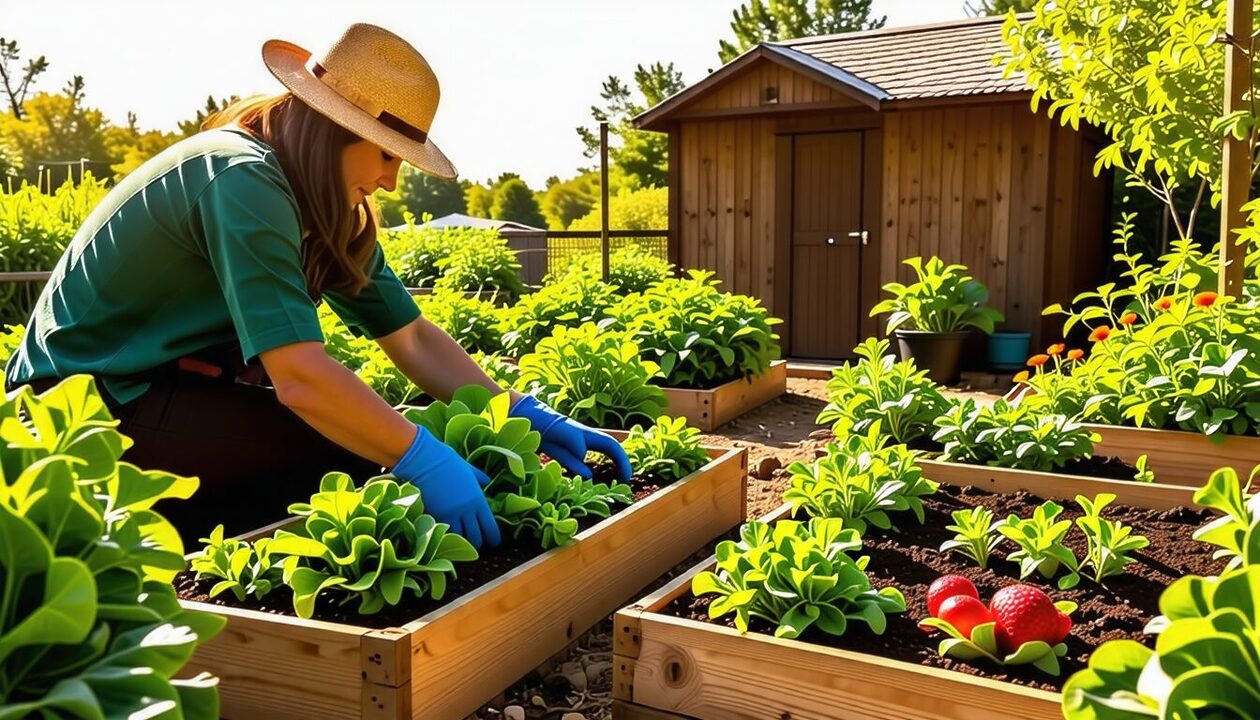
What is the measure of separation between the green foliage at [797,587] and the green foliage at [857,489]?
1.99ft

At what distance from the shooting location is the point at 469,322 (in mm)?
6520

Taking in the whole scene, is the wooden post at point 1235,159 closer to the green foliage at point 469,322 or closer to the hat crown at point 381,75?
the hat crown at point 381,75

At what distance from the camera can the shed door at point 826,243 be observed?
342 inches

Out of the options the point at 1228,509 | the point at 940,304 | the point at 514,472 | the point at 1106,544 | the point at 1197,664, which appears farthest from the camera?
the point at 940,304

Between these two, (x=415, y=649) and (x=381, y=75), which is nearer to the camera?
(x=415, y=649)

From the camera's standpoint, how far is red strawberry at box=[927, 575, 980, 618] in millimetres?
2150

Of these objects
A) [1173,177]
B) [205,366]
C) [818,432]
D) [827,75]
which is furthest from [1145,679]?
[827,75]

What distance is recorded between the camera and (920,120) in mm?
8250

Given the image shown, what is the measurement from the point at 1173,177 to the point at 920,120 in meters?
3.09

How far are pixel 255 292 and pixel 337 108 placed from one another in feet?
1.64

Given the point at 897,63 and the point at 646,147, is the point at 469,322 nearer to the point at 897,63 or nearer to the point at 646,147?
the point at 897,63

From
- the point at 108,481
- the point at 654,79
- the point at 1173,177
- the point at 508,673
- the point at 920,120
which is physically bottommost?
the point at 508,673

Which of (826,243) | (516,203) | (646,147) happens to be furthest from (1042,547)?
(516,203)

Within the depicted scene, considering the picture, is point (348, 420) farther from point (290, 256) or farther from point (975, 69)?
point (975, 69)
